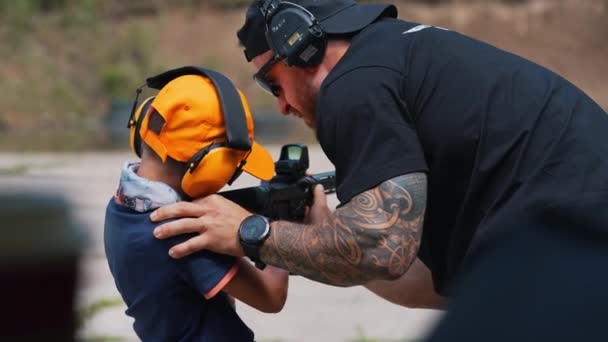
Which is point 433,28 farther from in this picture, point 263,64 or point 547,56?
point 547,56

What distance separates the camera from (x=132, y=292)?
261cm

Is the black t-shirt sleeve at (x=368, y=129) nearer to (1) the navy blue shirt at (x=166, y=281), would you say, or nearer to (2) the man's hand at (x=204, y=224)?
(2) the man's hand at (x=204, y=224)

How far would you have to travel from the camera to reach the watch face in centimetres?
258

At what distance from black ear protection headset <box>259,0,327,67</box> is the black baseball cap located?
56 millimetres

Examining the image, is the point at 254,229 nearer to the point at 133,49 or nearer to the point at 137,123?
the point at 137,123

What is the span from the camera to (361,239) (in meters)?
2.55

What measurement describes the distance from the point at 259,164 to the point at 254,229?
20 cm

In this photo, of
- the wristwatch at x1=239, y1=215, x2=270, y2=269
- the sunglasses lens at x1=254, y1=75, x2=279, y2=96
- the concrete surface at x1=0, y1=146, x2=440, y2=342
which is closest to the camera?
the wristwatch at x1=239, y1=215, x2=270, y2=269

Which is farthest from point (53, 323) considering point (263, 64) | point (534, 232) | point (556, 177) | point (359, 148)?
point (534, 232)

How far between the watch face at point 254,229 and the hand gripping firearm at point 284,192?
143 millimetres

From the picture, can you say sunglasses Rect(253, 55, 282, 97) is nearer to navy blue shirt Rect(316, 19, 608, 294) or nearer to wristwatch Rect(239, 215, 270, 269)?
navy blue shirt Rect(316, 19, 608, 294)

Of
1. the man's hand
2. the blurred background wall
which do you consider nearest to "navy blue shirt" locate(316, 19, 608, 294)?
the man's hand

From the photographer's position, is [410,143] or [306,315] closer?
[410,143]

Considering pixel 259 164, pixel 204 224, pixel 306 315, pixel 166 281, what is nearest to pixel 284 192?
pixel 259 164
